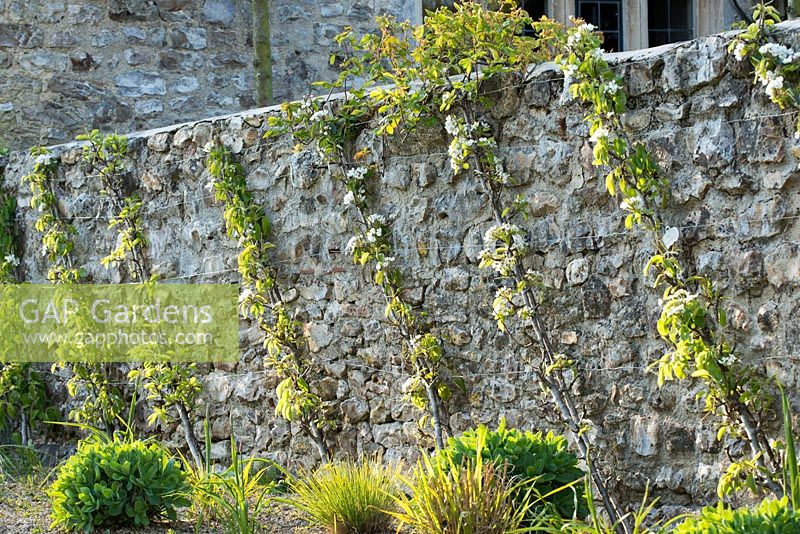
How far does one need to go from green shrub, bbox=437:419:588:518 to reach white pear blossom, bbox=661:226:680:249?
823mm

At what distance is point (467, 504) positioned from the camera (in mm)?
3525

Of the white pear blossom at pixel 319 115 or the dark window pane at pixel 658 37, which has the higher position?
the dark window pane at pixel 658 37

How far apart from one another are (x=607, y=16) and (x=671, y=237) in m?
4.78

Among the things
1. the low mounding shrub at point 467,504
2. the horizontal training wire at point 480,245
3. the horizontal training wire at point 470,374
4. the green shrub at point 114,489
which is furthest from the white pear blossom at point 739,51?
the green shrub at point 114,489

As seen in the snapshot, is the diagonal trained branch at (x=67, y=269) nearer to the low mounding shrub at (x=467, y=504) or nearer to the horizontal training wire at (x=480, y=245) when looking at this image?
the horizontal training wire at (x=480, y=245)

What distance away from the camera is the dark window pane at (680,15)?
8273mm

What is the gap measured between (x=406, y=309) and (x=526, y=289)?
23.9 inches

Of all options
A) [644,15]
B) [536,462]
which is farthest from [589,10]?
[536,462]

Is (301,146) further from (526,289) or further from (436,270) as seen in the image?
(526,289)

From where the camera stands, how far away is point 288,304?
16.9ft

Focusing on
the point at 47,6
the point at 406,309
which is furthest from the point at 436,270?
the point at 47,6

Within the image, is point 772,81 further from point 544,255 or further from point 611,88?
point 544,255

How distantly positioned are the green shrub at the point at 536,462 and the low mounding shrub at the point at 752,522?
82 centimetres

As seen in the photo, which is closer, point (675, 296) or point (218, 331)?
point (675, 296)
